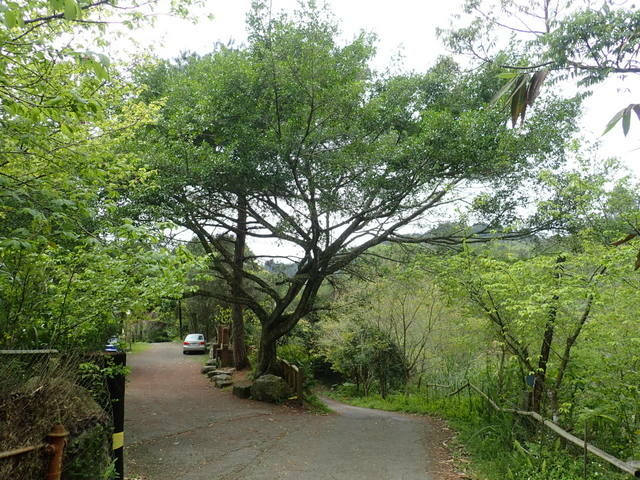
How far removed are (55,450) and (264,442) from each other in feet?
18.5

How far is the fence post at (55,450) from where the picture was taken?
3.09 meters

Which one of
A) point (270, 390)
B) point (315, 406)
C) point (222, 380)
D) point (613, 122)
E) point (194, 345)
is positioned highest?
point (613, 122)

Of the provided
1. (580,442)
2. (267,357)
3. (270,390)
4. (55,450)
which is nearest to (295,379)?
(270,390)

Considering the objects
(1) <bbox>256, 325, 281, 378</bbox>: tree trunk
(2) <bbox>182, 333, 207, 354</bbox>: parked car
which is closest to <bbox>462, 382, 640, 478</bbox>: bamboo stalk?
(1) <bbox>256, 325, 281, 378</bbox>: tree trunk

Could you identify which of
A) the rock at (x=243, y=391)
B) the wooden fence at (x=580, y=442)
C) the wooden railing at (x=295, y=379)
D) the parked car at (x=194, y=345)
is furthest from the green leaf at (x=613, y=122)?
the parked car at (x=194, y=345)

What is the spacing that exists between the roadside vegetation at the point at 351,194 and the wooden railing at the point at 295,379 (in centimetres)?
52

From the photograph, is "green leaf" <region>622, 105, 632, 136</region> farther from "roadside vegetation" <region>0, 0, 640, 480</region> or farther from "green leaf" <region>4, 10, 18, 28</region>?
"green leaf" <region>4, 10, 18, 28</region>

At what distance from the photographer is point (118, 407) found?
4.80 m

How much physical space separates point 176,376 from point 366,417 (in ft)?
31.3

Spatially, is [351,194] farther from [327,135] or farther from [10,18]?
[10,18]

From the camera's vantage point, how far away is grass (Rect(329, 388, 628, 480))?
18.4 feet

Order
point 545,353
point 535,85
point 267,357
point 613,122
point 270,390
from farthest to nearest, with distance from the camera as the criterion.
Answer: point 267,357 → point 270,390 → point 545,353 → point 535,85 → point 613,122

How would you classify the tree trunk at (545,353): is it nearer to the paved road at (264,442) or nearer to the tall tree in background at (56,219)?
the paved road at (264,442)

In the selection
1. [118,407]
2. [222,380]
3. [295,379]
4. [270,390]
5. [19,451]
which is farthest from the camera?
[222,380]
